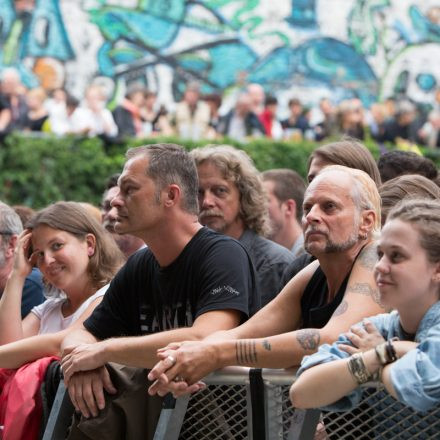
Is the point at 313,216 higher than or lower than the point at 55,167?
higher

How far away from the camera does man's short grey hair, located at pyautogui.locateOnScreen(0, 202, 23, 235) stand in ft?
21.0

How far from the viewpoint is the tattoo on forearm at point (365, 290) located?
414cm

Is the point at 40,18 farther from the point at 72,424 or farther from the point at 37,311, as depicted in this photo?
the point at 72,424

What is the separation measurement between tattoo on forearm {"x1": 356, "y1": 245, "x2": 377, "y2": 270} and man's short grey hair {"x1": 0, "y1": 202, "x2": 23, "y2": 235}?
2687 millimetres

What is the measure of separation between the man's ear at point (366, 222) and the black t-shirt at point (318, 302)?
18 centimetres

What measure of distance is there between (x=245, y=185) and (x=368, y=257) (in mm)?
2150

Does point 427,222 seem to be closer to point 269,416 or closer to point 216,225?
point 269,416

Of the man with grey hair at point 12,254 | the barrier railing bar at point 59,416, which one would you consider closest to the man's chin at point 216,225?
the man with grey hair at point 12,254

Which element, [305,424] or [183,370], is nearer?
[305,424]

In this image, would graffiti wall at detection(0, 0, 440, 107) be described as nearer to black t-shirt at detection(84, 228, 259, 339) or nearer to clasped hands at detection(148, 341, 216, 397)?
black t-shirt at detection(84, 228, 259, 339)

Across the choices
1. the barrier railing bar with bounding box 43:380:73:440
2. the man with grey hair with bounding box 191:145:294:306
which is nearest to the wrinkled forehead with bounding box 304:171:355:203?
the barrier railing bar with bounding box 43:380:73:440

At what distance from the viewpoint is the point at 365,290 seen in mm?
4156

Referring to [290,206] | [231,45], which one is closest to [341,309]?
[290,206]

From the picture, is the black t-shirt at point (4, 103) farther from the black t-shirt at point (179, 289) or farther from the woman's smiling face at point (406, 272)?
the woman's smiling face at point (406, 272)
